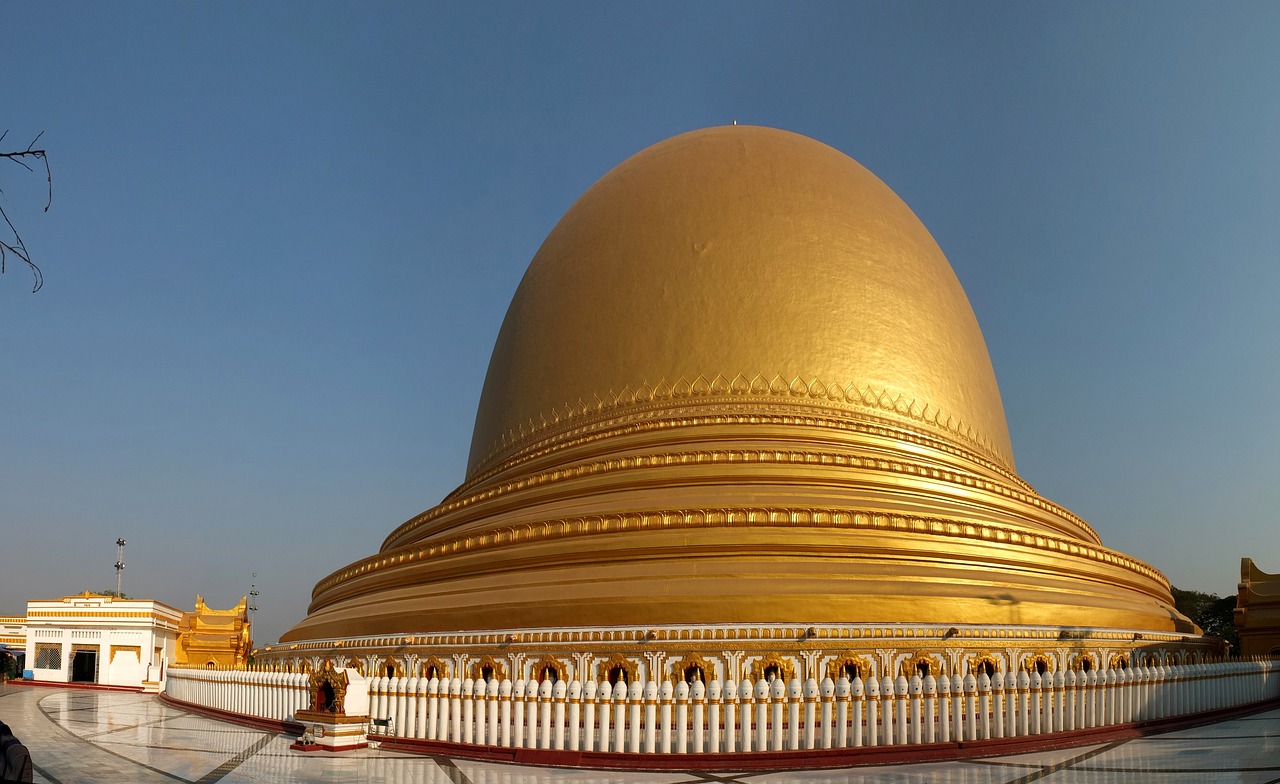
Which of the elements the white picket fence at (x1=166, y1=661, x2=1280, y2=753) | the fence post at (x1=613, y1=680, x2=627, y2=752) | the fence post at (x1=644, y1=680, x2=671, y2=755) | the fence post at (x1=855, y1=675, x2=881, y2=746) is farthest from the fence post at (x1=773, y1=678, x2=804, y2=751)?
the fence post at (x1=613, y1=680, x2=627, y2=752)

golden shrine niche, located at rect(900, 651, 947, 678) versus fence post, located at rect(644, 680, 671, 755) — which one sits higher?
golden shrine niche, located at rect(900, 651, 947, 678)

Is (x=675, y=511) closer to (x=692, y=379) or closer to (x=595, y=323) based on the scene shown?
(x=692, y=379)

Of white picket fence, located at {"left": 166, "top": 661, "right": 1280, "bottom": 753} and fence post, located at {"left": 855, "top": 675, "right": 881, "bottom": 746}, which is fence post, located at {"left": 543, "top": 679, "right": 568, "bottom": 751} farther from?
fence post, located at {"left": 855, "top": 675, "right": 881, "bottom": 746}

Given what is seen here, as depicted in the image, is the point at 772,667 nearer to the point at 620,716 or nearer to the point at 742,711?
the point at 742,711

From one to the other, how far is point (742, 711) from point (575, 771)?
5.56 ft

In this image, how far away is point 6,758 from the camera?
3959 mm

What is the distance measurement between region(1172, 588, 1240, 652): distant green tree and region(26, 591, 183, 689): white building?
36.7 m

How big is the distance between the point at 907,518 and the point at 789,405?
3.59 meters

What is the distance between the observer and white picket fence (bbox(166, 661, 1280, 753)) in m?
10.1

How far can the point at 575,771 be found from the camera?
9711 mm

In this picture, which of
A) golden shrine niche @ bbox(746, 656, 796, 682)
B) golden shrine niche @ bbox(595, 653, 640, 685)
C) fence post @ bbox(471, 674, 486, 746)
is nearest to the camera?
fence post @ bbox(471, 674, 486, 746)

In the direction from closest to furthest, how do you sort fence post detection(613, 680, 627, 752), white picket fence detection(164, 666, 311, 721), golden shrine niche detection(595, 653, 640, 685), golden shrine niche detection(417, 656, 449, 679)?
fence post detection(613, 680, 627, 752), golden shrine niche detection(595, 653, 640, 685), golden shrine niche detection(417, 656, 449, 679), white picket fence detection(164, 666, 311, 721)

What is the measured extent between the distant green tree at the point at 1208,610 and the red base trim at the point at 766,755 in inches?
1325

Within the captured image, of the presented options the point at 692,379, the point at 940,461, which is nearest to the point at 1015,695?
the point at 940,461
